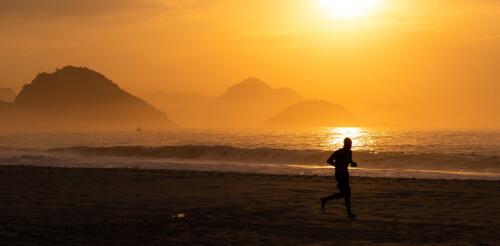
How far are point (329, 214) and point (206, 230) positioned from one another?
4.27 m

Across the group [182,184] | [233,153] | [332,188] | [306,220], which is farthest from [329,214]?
[233,153]

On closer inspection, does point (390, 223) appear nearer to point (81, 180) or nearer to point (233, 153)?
point (81, 180)

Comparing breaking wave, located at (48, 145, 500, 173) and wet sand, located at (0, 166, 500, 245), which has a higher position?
breaking wave, located at (48, 145, 500, 173)

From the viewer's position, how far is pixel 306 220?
52.6 ft

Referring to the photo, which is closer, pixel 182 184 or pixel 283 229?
pixel 283 229

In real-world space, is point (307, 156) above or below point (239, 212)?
above

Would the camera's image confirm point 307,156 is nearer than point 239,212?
No

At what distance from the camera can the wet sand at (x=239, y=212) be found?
44.1 ft

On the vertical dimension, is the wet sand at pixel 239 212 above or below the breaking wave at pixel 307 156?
below

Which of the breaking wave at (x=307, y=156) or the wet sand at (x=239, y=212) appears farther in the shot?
the breaking wave at (x=307, y=156)

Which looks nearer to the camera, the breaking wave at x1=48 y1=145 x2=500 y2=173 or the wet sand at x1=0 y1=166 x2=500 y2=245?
the wet sand at x1=0 y1=166 x2=500 y2=245

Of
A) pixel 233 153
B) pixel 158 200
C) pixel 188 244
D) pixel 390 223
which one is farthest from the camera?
pixel 233 153

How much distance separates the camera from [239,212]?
17.7 m

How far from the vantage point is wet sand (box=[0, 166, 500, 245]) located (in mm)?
13453
